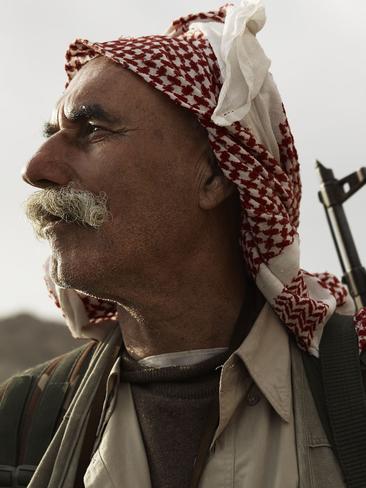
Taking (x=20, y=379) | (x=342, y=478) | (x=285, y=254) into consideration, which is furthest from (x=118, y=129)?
(x=342, y=478)

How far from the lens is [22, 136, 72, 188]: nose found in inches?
159

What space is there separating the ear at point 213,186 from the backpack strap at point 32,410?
98 cm

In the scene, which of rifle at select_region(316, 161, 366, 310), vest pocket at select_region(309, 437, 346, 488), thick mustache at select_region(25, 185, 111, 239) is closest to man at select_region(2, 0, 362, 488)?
thick mustache at select_region(25, 185, 111, 239)

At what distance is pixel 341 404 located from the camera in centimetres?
367

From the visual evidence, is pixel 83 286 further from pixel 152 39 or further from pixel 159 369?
pixel 152 39

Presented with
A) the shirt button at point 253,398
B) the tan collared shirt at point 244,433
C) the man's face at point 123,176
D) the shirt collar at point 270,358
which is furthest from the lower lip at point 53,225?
the shirt button at point 253,398

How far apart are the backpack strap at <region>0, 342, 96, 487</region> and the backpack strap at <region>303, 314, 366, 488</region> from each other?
119 centimetres

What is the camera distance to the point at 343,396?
12.1ft

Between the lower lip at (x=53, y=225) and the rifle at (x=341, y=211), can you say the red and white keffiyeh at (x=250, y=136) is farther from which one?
the rifle at (x=341, y=211)

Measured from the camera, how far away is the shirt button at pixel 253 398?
3.84 metres

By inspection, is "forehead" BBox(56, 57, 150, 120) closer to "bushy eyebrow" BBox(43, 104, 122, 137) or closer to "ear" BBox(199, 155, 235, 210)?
"bushy eyebrow" BBox(43, 104, 122, 137)

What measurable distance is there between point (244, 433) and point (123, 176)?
1263mm

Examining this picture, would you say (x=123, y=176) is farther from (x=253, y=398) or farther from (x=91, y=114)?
(x=253, y=398)

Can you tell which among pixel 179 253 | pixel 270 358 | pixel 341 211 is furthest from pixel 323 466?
pixel 341 211
